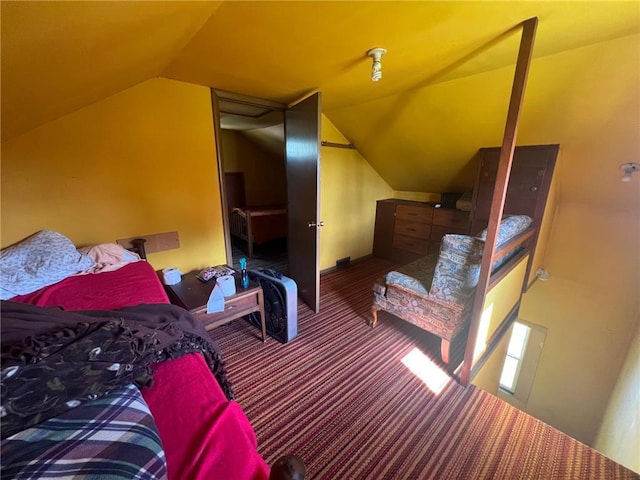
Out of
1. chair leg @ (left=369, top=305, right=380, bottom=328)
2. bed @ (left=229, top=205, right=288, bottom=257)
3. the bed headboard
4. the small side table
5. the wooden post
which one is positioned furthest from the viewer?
bed @ (left=229, top=205, right=288, bottom=257)

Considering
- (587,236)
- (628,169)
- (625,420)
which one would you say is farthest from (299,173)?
(625,420)

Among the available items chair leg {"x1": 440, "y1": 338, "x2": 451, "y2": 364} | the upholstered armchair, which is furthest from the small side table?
chair leg {"x1": 440, "y1": 338, "x2": 451, "y2": 364}

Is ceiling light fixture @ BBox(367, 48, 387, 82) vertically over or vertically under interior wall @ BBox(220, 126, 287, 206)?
over

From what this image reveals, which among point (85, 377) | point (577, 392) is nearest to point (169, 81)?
point (85, 377)

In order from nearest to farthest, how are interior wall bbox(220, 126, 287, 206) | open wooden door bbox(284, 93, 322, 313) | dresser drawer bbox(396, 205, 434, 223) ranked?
open wooden door bbox(284, 93, 322, 313), dresser drawer bbox(396, 205, 434, 223), interior wall bbox(220, 126, 287, 206)

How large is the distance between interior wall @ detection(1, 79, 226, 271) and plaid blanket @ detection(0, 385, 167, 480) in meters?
1.69

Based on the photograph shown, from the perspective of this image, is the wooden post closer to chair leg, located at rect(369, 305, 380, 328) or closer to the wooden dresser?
chair leg, located at rect(369, 305, 380, 328)

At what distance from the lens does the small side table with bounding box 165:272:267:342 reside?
5.76 feet

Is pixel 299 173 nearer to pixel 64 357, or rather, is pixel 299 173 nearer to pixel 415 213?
pixel 415 213

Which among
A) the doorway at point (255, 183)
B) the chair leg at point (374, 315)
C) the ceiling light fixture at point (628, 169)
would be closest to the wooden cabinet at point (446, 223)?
the ceiling light fixture at point (628, 169)

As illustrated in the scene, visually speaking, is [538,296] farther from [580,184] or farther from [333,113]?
[333,113]

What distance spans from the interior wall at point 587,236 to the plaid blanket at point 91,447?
9.41 feet

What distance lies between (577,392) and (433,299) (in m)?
2.57

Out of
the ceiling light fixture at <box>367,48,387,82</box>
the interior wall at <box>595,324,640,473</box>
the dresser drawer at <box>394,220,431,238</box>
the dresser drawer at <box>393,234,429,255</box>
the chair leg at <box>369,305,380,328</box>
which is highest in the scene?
the ceiling light fixture at <box>367,48,387,82</box>
